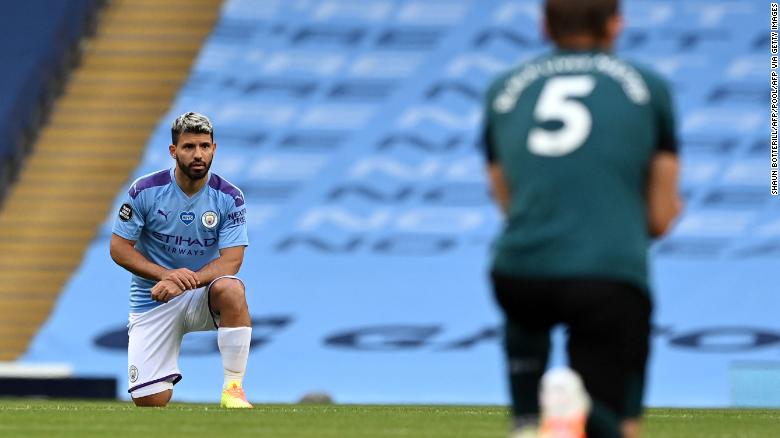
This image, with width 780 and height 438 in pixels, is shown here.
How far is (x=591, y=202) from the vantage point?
13.0 feet

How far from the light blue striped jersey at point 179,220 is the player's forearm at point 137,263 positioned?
0.28ft

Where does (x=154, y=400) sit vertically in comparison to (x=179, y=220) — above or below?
below

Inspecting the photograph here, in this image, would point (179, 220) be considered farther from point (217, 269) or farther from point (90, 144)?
point (90, 144)

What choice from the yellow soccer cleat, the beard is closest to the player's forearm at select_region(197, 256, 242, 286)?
the beard

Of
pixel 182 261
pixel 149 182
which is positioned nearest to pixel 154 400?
pixel 182 261

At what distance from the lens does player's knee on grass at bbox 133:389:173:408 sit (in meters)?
9.11

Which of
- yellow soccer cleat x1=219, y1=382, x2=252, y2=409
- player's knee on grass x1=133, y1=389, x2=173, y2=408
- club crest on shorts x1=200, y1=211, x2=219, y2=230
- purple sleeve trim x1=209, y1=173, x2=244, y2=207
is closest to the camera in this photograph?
yellow soccer cleat x1=219, y1=382, x2=252, y2=409

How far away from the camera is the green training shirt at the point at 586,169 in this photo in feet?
13.0

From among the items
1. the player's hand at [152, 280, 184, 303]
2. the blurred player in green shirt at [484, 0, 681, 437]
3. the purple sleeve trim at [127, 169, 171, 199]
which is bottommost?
the player's hand at [152, 280, 184, 303]

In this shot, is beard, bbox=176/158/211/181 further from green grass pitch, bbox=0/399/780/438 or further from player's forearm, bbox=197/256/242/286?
green grass pitch, bbox=0/399/780/438

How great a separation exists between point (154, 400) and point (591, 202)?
557 centimetres

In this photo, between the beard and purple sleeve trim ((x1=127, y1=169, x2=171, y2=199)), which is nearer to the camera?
the beard

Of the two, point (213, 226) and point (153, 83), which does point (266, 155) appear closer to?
point (153, 83)

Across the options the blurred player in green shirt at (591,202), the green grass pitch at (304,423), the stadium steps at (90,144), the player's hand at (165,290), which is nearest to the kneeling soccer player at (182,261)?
the player's hand at (165,290)
